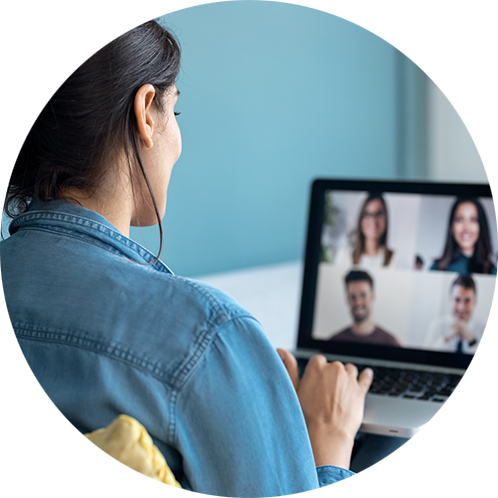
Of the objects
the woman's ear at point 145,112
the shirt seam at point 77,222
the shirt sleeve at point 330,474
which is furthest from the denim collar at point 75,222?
the shirt sleeve at point 330,474

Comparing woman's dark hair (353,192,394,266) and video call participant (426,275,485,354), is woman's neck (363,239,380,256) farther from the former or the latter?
video call participant (426,275,485,354)

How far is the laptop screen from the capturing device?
3.29 feet

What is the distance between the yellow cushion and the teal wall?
57 cm

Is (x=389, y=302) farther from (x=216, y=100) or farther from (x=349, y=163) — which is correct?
(x=349, y=163)

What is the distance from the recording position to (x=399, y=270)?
3.48 ft

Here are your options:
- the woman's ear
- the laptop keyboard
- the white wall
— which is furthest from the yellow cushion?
the white wall

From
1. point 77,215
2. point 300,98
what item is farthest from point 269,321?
point 77,215

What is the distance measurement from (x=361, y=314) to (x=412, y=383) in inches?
8.2

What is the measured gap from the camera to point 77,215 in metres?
0.56

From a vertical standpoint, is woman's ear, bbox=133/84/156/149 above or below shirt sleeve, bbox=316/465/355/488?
above

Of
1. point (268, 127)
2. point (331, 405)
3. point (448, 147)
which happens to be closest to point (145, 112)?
point (331, 405)

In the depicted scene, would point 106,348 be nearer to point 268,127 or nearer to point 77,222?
point 77,222

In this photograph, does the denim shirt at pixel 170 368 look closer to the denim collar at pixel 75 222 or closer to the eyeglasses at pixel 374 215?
the denim collar at pixel 75 222

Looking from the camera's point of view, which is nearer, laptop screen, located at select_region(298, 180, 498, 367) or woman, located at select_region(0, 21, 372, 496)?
woman, located at select_region(0, 21, 372, 496)
